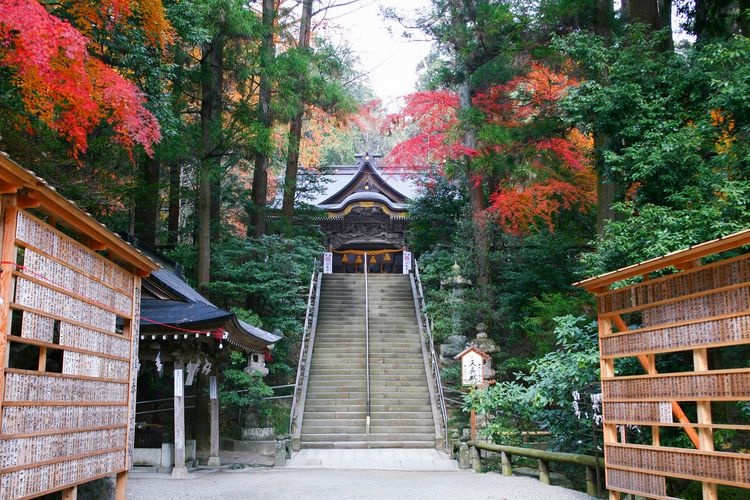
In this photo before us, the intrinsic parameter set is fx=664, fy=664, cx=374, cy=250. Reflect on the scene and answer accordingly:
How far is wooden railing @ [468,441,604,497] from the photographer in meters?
7.73

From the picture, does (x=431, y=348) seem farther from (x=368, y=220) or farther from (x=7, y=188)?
(x=7, y=188)

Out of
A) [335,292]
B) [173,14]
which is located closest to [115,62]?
[173,14]

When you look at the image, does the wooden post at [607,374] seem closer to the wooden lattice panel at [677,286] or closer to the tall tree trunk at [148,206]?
the wooden lattice panel at [677,286]

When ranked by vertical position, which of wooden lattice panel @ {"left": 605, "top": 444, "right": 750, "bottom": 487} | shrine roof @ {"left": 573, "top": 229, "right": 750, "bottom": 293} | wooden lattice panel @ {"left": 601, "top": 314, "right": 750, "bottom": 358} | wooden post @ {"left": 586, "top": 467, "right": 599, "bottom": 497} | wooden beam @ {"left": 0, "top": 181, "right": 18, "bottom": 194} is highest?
wooden beam @ {"left": 0, "top": 181, "right": 18, "bottom": 194}

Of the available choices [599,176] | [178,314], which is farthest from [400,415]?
[599,176]

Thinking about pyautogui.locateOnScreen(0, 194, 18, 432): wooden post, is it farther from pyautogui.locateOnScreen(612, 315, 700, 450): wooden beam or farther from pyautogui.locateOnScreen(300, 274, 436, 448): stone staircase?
pyautogui.locateOnScreen(300, 274, 436, 448): stone staircase

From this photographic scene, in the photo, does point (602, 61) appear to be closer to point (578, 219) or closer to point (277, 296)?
point (578, 219)

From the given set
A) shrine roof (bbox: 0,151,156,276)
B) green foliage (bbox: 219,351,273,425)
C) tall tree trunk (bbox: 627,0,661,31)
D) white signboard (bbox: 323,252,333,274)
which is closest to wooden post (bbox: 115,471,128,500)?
shrine roof (bbox: 0,151,156,276)

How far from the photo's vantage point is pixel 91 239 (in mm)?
6207

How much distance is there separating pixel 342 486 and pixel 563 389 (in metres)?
3.22

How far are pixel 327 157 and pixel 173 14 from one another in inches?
1039

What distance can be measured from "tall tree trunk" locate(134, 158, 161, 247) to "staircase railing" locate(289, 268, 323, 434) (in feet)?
15.5

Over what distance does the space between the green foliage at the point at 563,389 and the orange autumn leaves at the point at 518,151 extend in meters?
5.87

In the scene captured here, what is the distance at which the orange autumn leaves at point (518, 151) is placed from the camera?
1489 cm
